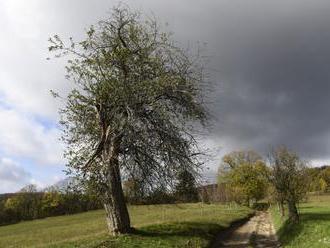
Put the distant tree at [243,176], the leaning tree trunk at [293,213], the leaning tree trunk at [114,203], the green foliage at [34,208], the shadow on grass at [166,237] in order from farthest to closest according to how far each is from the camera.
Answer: the green foliage at [34,208] < the distant tree at [243,176] < the leaning tree trunk at [293,213] < the leaning tree trunk at [114,203] < the shadow on grass at [166,237]

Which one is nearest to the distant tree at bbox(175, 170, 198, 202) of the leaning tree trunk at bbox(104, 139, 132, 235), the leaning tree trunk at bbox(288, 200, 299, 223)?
the leaning tree trunk at bbox(104, 139, 132, 235)

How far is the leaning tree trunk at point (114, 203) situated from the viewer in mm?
30266

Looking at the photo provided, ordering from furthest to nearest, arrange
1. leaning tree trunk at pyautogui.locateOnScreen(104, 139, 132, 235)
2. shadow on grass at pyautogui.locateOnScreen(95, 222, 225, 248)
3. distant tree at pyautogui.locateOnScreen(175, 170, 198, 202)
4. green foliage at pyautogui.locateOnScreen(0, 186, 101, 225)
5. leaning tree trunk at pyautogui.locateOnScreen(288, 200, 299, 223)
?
green foliage at pyautogui.locateOnScreen(0, 186, 101, 225) → leaning tree trunk at pyautogui.locateOnScreen(288, 200, 299, 223) → distant tree at pyautogui.locateOnScreen(175, 170, 198, 202) → leaning tree trunk at pyautogui.locateOnScreen(104, 139, 132, 235) → shadow on grass at pyautogui.locateOnScreen(95, 222, 225, 248)

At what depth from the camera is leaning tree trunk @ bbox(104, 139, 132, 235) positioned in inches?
1192

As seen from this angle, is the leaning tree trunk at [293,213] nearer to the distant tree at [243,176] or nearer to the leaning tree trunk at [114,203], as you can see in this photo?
the leaning tree trunk at [114,203]

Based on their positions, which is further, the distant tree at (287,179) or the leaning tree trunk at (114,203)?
the distant tree at (287,179)

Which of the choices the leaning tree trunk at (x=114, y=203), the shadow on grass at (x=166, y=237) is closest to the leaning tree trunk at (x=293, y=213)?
the shadow on grass at (x=166, y=237)

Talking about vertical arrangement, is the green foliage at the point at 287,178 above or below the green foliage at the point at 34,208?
below

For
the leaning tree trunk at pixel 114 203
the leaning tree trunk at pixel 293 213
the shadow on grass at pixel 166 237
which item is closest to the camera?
the shadow on grass at pixel 166 237

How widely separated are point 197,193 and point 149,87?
7494mm

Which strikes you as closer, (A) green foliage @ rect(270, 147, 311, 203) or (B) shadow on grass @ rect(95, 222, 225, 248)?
(B) shadow on grass @ rect(95, 222, 225, 248)

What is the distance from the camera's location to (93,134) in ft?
106

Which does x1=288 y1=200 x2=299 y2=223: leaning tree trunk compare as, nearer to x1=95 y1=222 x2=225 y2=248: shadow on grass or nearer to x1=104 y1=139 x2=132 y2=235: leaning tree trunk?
x1=95 y1=222 x2=225 y2=248: shadow on grass

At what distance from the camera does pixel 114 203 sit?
30531 millimetres
